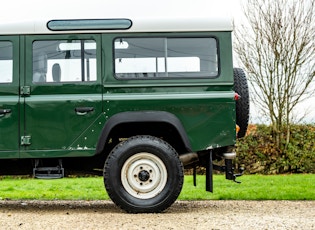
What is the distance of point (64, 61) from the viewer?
8.69 m

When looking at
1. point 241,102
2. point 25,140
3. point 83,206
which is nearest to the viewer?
point 25,140

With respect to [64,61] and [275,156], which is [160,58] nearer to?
[64,61]

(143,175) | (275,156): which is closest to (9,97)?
(143,175)

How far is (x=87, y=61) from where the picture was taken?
8656 millimetres

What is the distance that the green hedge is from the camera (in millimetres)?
20172

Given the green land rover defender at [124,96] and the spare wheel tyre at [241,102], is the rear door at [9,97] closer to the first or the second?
the green land rover defender at [124,96]

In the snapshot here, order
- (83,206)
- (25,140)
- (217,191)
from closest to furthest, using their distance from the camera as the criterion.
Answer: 1. (25,140)
2. (83,206)
3. (217,191)

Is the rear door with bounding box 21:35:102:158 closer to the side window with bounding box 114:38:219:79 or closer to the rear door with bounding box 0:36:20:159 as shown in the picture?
the rear door with bounding box 0:36:20:159

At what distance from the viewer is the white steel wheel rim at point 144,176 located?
8.43 metres

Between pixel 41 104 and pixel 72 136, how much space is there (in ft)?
1.88

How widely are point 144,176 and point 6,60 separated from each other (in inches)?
93.8

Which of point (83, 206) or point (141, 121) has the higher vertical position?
point (141, 121)

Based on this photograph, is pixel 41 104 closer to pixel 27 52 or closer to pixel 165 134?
pixel 27 52

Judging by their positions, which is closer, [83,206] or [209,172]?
[209,172]
